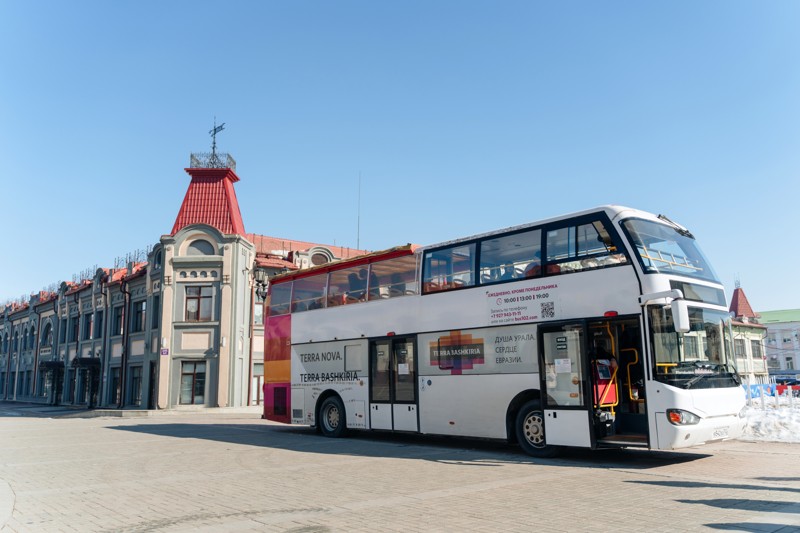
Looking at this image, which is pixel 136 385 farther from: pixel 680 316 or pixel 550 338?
pixel 680 316

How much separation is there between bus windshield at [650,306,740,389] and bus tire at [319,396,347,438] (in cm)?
865

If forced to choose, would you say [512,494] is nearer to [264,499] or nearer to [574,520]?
[574,520]

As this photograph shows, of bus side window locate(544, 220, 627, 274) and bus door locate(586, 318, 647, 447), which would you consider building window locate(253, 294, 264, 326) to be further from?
bus door locate(586, 318, 647, 447)

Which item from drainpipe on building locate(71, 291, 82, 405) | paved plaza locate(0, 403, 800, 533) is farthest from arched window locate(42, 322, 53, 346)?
paved plaza locate(0, 403, 800, 533)

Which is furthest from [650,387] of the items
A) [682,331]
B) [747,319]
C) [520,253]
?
[747,319]

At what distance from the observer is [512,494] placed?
26.6 ft

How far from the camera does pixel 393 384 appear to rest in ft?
49.5

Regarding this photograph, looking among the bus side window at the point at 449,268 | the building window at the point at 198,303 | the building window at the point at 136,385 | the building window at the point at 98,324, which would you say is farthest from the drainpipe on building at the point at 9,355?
the bus side window at the point at 449,268

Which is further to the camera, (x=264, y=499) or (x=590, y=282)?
(x=590, y=282)

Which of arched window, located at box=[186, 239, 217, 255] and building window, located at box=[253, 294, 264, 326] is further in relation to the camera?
building window, located at box=[253, 294, 264, 326]

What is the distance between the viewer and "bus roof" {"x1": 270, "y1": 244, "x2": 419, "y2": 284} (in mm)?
14883

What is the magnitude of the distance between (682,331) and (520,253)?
141 inches

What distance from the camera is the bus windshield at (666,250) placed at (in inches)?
425

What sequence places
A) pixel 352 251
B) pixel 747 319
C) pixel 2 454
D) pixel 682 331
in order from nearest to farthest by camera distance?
pixel 682 331 < pixel 2 454 < pixel 352 251 < pixel 747 319
